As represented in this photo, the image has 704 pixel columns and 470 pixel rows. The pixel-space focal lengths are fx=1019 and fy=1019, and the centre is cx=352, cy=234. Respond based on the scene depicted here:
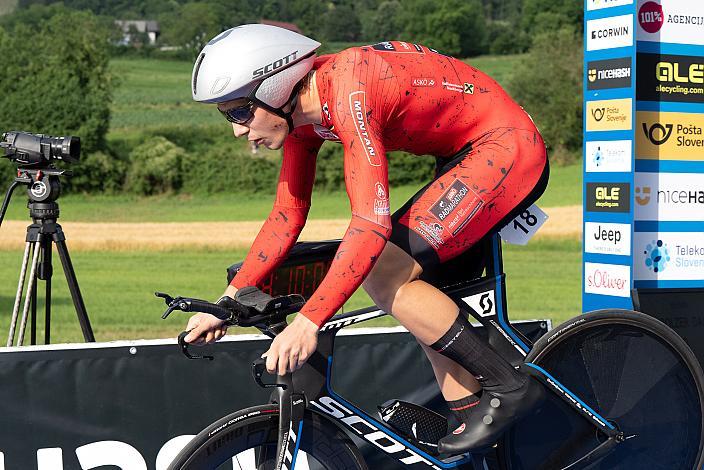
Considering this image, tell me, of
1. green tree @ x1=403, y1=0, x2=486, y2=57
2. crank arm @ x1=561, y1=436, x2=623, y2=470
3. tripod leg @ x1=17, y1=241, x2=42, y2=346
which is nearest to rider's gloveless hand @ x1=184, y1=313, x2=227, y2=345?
crank arm @ x1=561, y1=436, x2=623, y2=470

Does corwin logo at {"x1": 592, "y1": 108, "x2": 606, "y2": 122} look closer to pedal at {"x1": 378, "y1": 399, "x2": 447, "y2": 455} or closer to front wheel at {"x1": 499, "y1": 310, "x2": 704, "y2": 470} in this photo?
front wheel at {"x1": 499, "y1": 310, "x2": 704, "y2": 470}

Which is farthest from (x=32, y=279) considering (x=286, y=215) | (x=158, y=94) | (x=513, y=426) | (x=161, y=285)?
(x=158, y=94)

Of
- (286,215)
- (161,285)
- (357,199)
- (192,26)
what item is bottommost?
(161,285)

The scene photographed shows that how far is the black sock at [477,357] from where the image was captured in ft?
12.2

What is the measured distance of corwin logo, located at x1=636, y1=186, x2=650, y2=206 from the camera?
5406 millimetres

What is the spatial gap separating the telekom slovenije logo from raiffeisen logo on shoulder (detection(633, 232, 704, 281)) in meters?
1.08

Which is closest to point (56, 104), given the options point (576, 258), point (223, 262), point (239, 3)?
point (239, 3)

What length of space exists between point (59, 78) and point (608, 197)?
184ft

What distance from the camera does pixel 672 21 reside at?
5.36m

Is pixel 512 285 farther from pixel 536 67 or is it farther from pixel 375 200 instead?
pixel 536 67

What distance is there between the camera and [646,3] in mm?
5219

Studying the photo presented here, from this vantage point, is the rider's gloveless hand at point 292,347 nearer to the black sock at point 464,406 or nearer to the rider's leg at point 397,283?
the rider's leg at point 397,283

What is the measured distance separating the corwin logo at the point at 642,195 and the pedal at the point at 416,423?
6.40 ft

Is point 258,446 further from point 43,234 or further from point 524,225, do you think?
point 43,234
